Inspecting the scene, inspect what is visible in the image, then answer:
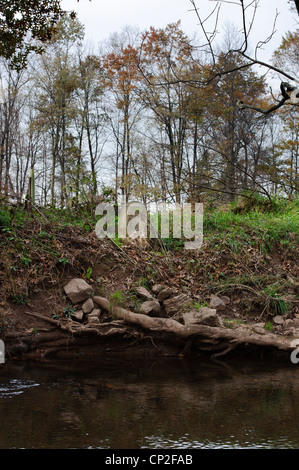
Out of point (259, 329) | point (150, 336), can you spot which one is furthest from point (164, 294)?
point (259, 329)

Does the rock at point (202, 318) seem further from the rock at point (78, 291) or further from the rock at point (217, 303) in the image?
the rock at point (78, 291)

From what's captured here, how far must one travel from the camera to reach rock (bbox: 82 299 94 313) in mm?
6720

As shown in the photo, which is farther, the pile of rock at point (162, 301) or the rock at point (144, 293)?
the rock at point (144, 293)

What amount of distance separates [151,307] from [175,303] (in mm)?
427

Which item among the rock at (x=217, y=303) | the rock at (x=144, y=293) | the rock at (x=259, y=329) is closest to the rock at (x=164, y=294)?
the rock at (x=144, y=293)

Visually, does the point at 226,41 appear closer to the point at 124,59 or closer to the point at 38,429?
the point at 124,59

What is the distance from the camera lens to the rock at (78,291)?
22.2 ft

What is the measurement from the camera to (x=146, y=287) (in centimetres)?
751

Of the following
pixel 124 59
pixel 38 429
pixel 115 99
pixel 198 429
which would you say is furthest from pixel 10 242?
pixel 115 99

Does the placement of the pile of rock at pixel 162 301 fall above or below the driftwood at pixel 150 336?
above

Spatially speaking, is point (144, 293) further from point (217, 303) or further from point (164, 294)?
point (217, 303)

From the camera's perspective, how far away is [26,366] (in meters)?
5.74

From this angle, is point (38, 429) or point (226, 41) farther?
point (226, 41)

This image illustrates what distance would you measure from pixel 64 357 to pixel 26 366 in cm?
63
